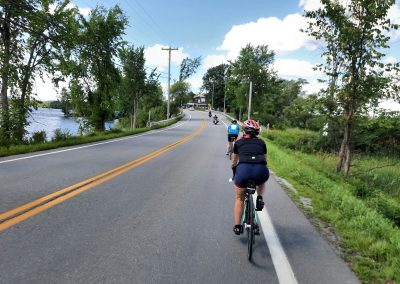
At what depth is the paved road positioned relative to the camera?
3.87 m

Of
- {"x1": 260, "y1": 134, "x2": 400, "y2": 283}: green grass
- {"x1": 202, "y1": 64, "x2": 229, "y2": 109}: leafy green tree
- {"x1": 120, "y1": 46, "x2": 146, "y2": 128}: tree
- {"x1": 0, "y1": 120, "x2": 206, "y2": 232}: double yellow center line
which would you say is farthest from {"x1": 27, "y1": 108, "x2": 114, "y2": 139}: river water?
{"x1": 202, "y1": 64, "x2": 229, "y2": 109}: leafy green tree

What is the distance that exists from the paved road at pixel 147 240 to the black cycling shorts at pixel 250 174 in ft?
2.77

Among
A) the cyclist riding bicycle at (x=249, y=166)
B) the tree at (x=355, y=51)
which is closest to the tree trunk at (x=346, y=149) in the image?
the tree at (x=355, y=51)

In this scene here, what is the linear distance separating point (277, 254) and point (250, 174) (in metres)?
1.07

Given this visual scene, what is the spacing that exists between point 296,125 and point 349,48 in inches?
2020

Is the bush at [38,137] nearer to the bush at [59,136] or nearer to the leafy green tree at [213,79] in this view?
the bush at [59,136]

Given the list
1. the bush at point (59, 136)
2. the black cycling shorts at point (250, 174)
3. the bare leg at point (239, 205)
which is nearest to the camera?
the black cycling shorts at point (250, 174)

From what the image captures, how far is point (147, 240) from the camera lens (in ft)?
15.9

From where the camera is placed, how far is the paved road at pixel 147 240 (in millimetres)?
3865

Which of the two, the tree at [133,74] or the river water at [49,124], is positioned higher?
the tree at [133,74]

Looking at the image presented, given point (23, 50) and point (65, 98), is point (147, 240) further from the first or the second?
point (65, 98)

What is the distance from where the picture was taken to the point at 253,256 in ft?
14.9

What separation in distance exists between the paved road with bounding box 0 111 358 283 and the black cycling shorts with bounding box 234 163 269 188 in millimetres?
845

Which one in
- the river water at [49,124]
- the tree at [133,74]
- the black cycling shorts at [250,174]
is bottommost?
the river water at [49,124]
